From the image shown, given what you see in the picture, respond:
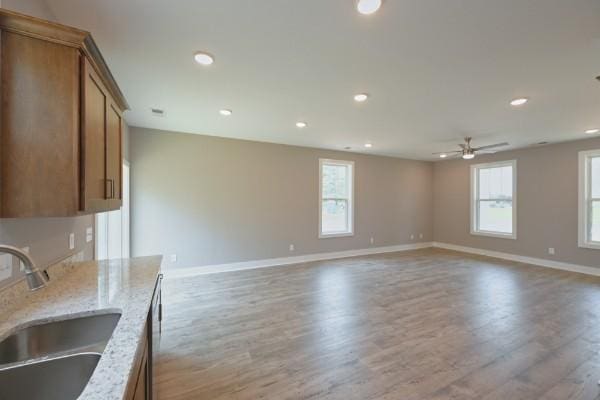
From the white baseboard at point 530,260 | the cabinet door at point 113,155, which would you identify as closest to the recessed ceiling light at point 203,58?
the cabinet door at point 113,155

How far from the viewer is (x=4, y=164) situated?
1.15 meters

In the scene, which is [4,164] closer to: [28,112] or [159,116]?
[28,112]

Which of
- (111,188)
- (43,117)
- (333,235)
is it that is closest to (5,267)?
(111,188)

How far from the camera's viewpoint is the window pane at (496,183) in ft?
20.2

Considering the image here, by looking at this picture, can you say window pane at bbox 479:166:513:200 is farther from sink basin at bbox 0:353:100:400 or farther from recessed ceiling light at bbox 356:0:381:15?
sink basin at bbox 0:353:100:400

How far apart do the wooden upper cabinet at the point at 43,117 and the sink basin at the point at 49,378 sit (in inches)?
25.2

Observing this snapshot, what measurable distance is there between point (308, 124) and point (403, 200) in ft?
14.6

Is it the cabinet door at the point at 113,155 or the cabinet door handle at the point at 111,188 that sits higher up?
the cabinet door at the point at 113,155

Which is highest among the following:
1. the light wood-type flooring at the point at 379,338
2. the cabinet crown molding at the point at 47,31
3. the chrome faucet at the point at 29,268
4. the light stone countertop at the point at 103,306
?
the cabinet crown molding at the point at 47,31

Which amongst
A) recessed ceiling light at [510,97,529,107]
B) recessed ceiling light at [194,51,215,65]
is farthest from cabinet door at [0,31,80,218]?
recessed ceiling light at [510,97,529,107]

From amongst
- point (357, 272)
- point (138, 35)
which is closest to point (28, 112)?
point (138, 35)

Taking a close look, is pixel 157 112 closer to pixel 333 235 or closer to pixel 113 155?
pixel 113 155

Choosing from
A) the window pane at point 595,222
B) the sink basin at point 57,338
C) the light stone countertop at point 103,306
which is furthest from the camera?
the window pane at point 595,222

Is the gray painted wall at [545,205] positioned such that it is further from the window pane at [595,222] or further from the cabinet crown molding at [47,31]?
the cabinet crown molding at [47,31]
